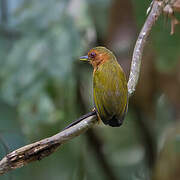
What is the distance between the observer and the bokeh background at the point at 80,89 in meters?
3.95

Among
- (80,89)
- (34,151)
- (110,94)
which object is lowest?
(80,89)

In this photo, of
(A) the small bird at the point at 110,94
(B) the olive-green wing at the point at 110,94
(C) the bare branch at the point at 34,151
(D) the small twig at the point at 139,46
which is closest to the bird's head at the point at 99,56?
(A) the small bird at the point at 110,94

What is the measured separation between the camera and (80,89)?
443 centimetres

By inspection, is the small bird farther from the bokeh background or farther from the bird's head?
the bokeh background

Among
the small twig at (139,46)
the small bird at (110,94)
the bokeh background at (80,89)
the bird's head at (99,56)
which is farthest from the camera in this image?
the bokeh background at (80,89)

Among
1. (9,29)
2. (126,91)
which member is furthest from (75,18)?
(126,91)

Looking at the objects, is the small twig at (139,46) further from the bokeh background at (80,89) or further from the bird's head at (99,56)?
the bokeh background at (80,89)

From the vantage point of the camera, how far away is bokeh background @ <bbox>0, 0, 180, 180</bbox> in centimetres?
395

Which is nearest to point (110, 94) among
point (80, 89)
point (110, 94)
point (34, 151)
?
point (110, 94)

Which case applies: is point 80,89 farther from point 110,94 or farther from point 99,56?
point 110,94

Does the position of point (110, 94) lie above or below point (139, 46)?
below

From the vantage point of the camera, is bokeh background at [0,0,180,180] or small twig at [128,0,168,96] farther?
bokeh background at [0,0,180,180]

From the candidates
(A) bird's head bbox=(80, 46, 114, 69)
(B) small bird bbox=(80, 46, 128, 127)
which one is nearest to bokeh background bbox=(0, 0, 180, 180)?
(A) bird's head bbox=(80, 46, 114, 69)

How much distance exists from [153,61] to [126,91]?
175cm
